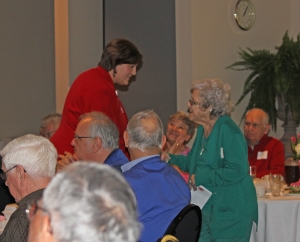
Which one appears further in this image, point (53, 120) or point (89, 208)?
point (53, 120)

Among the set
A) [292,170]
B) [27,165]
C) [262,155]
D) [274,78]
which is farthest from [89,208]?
[274,78]

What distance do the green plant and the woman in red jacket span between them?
3.92 metres

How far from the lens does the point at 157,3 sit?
709 centimetres

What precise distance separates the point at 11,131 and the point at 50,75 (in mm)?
907

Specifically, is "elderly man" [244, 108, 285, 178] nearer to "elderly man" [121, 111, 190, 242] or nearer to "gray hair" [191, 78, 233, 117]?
"gray hair" [191, 78, 233, 117]

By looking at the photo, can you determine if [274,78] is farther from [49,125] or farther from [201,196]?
[201,196]

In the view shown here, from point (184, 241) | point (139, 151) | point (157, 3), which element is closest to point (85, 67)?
point (157, 3)

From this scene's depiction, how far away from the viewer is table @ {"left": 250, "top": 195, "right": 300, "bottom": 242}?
421 centimetres

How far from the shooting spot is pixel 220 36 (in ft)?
24.9

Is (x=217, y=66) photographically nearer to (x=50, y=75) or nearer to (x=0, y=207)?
(x=50, y=75)

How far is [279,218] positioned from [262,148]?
1.82m

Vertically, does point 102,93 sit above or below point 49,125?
above

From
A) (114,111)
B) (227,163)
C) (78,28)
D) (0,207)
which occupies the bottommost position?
(0,207)

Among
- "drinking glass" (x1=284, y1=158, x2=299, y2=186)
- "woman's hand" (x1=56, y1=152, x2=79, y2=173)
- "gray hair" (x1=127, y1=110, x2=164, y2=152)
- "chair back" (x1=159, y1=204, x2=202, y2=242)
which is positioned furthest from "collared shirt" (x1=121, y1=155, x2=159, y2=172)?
"drinking glass" (x1=284, y1=158, x2=299, y2=186)
